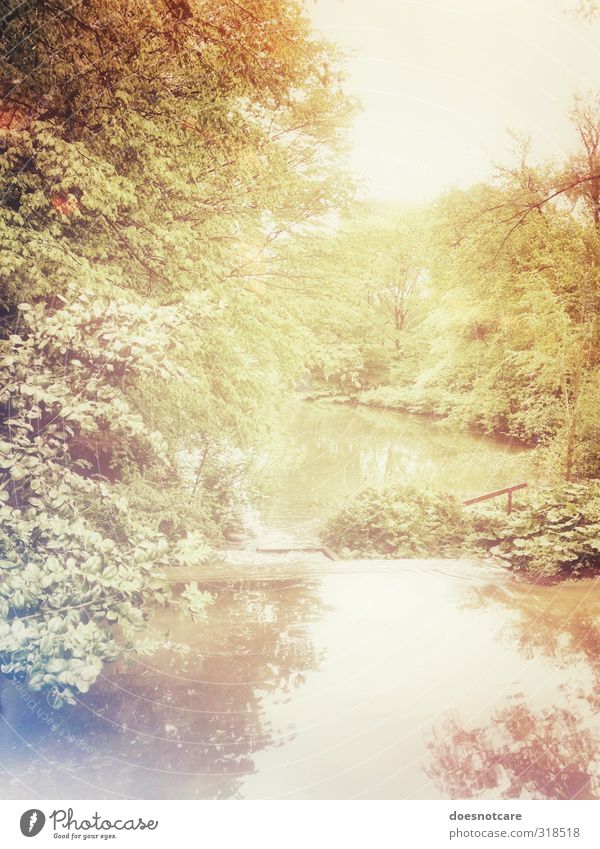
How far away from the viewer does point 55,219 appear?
2.32 meters

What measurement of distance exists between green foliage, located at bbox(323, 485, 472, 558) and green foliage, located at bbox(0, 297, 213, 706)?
5.66 ft

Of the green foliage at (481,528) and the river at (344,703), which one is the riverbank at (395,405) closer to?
the river at (344,703)

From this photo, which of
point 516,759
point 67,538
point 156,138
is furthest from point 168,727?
point 156,138

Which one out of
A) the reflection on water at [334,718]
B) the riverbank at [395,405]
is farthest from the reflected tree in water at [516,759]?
the riverbank at [395,405]

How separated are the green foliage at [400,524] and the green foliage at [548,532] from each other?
0.52 ft

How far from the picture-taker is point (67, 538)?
6.41ft

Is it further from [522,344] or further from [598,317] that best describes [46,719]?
[598,317]

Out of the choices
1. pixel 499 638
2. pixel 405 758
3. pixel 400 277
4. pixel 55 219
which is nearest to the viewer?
pixel 405 758

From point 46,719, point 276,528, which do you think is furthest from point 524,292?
point 46,719

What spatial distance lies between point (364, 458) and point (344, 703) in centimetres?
146

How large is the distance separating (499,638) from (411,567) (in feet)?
2.21

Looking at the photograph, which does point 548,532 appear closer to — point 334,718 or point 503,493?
point 503,493

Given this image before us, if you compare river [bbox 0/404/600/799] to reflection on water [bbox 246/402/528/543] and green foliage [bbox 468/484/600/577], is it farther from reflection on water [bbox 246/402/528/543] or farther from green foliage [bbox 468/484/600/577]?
green foliage [bbox 468/484/600/577]
